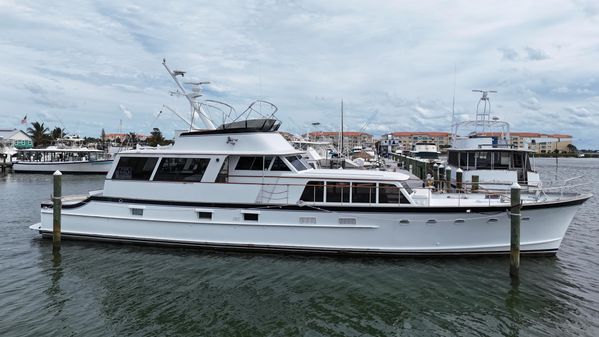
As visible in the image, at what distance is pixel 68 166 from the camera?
51156mm

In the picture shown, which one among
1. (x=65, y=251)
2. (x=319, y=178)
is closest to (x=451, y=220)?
(x=319, y=178)

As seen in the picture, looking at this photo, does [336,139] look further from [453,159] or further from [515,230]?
[515,230]

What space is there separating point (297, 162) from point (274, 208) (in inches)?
76.0

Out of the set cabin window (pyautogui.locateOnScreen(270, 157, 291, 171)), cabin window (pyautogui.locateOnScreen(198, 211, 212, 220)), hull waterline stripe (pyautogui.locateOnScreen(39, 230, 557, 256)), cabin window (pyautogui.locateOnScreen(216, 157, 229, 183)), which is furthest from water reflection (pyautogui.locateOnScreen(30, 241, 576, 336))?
cabin window (pyautogui.locateOnScreen(270, 157, 291, 171))

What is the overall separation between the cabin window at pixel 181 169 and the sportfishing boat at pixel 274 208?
1.3 inches

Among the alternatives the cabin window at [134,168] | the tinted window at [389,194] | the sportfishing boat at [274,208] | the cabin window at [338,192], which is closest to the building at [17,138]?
the cabin window at [134,168]

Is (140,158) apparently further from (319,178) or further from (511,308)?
(511,308)

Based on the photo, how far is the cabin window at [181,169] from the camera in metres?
12.3

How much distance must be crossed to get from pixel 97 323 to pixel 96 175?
47.5m

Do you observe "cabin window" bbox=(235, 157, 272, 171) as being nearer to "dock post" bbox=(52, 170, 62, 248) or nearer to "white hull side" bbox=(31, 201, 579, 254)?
"white hull side" bbox=(31, 201, 579, 254)

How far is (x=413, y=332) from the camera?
303 inches

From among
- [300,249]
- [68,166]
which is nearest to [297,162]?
[300,249]

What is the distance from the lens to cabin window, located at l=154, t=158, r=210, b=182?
40.5ft

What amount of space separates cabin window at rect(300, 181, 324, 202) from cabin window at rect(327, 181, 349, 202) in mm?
209
